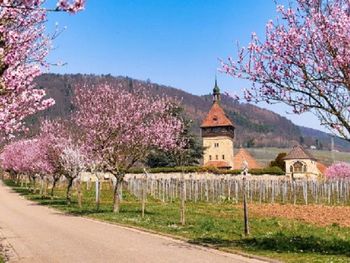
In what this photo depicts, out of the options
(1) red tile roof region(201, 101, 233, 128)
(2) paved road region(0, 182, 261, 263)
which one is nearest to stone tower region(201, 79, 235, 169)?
(1) red tile roof region(201, 101, 233, 128)

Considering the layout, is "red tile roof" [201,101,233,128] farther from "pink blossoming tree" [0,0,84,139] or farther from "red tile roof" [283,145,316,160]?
"pink blossoming tree" [0,0,84,139]

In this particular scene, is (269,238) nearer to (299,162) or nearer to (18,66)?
(18,66)

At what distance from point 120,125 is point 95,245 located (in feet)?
50.7

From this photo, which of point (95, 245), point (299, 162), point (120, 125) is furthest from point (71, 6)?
point (299, 162)

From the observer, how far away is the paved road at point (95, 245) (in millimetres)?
13789

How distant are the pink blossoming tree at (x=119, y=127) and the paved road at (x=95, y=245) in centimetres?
653

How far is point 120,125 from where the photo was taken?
Answer: 104ft

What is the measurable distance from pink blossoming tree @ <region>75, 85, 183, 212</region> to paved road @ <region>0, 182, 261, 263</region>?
6.53m

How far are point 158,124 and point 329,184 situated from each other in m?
27.1

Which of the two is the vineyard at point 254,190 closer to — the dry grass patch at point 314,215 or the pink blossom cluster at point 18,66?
the dry grass patch at point 314,215

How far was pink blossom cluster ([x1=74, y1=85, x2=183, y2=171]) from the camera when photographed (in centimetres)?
3083

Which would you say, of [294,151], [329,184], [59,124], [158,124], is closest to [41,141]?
[59,124]

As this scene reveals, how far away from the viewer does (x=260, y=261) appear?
12.9m

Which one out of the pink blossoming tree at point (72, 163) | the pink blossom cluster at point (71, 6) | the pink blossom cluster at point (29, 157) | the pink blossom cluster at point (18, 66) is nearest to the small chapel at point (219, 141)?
the pink blossom cluster at point (29, 157)
